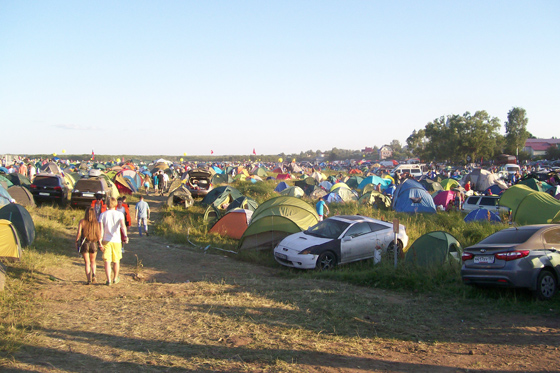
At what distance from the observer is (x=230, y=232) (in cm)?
1473

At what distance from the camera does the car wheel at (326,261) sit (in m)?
10.2

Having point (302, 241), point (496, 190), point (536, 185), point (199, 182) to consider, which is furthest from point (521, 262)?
point (536, 185)

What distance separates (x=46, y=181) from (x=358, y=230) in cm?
1414

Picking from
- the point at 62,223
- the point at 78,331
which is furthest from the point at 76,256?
the point at 78,331

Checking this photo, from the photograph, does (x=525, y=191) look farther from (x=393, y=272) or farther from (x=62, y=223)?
(x=62, y=223)

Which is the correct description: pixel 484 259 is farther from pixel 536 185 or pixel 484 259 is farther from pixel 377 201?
pixel 536 185

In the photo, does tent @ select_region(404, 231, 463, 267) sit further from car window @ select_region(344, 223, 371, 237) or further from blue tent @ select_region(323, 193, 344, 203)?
blue tent @ select_region(323, 193, 344, 203)

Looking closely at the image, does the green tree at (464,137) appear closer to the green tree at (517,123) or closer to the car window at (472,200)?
the green tree at (517,123)

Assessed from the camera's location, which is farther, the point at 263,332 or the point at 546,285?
the point at 546,285

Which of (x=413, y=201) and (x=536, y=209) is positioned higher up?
(x=536, y=209)

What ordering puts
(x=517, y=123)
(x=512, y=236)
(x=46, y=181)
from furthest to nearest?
(x=517, y=123) → (x=46, y=181) → (x=512, y=236)

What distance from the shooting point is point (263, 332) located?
552cm

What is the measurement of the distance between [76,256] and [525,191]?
663 inches

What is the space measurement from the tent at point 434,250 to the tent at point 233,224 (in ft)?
20.3
